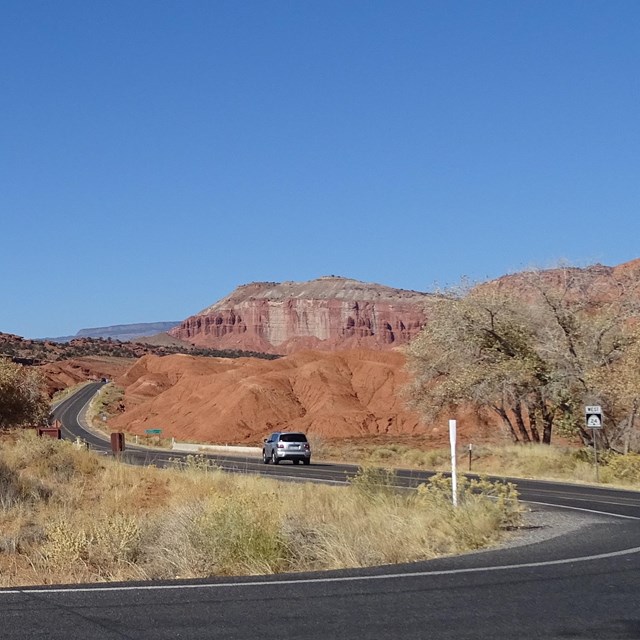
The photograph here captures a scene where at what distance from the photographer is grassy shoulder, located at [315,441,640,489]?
28.8 m

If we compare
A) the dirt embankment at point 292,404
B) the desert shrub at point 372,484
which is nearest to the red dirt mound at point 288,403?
the dirt embankment at point 292,404

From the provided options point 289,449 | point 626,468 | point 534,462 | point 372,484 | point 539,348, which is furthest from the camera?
point 289,449

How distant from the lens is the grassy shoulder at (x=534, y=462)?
28.8 metres

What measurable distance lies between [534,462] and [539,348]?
5.35 m

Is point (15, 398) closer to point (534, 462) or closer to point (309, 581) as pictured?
point (534, 462)

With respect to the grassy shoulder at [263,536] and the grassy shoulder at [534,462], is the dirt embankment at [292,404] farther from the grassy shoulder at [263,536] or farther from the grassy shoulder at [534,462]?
the grassy shoulder at [263,536]

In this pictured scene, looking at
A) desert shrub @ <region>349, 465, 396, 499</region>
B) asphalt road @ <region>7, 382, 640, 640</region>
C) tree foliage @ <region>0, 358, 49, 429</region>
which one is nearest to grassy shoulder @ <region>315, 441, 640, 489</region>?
desert shrub @ <region>349, 465, 396, 499</region>

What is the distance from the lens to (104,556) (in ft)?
42.6

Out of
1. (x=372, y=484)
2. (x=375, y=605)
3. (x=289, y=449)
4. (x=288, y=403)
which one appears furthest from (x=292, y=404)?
(x=375, y=605)

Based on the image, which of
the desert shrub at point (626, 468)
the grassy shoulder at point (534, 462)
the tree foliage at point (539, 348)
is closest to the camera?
the desert shrub at point (626, 468)

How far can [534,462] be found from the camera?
33344 millimetres

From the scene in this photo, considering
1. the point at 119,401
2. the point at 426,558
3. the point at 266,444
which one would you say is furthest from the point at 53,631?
the point at 119,401

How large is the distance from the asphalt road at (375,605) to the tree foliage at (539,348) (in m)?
24.8

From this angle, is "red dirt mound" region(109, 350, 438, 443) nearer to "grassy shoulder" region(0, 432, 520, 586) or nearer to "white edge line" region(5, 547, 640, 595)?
"grassy shoulder" region(0, 432, 520, 586)
